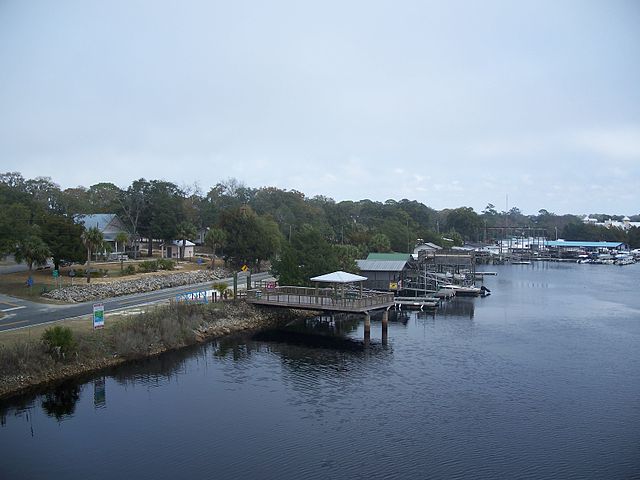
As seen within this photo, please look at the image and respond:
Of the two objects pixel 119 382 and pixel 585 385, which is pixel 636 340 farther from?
pixel 119 382

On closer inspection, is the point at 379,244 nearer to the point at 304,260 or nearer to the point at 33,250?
the point at 304,260

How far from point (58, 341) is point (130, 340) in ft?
16.7

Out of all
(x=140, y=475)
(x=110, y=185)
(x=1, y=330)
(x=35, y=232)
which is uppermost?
(x=110, y=185)

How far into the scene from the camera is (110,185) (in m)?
115

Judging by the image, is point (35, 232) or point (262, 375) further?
point (35, 232)

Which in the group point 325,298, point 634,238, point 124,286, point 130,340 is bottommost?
point 130,340

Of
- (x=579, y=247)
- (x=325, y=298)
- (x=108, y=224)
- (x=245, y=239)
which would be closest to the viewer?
(x=325, y=298)

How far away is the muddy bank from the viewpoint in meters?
29.7

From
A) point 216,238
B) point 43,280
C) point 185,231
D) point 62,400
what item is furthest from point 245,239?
point 62,400

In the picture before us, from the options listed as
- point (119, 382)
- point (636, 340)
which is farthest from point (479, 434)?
point (636, 340)

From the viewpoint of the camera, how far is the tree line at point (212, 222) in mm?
53281

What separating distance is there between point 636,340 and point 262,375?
29.8 metres

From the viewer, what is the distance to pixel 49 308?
140ft

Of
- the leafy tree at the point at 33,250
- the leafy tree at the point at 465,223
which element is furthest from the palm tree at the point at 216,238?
the leafy tree at the point at 465,223
